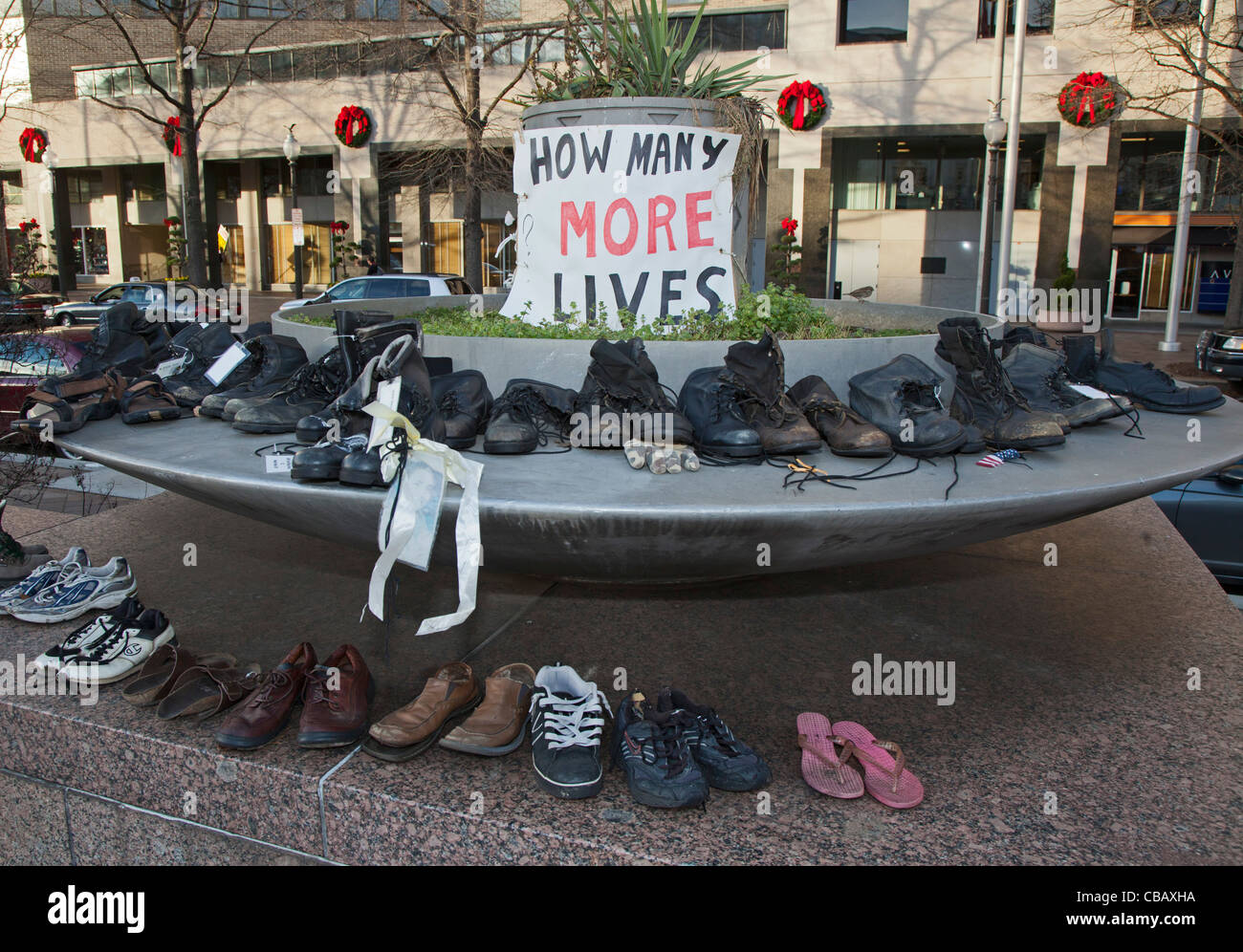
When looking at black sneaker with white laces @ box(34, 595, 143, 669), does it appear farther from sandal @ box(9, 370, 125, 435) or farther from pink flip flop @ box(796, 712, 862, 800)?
pink flip flop @ box(796, 712, 862, 800)

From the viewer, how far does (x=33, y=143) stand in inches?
1282

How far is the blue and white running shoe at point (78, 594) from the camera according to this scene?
3.47 meters

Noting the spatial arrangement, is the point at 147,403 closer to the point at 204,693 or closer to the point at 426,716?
the point at 204,693

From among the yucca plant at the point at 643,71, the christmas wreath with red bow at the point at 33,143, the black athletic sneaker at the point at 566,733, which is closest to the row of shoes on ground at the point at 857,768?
the black athletic sneaker at the point at 566,733

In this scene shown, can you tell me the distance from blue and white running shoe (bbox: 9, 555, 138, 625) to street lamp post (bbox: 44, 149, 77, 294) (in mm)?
35838

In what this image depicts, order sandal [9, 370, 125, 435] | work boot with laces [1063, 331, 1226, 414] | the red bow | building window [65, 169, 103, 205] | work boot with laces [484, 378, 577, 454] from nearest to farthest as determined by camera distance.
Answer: work boot with laces [484, 378, 577, 454] → sandal [9, 370, 125, 435] → work boot with laces [1063, 331, 1226, 414] → the red bow → building window [65, 169, 103, 205]

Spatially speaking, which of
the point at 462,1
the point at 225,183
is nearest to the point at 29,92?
the point at 225,183

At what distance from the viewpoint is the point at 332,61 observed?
88.9 feet

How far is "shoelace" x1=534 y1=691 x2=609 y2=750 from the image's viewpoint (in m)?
2.48

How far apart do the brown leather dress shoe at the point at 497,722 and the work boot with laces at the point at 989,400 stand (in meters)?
1.82

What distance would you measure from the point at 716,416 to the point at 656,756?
3.91 feet

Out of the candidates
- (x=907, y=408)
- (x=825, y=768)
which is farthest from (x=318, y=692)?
(x=907, y=408)

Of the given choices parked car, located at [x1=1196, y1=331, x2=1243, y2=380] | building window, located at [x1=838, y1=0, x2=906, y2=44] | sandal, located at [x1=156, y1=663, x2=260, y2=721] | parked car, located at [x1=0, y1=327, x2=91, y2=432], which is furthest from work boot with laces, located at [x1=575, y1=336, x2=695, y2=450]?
building window, located at [x1=838, y1=0, x2=906, y2=44]
